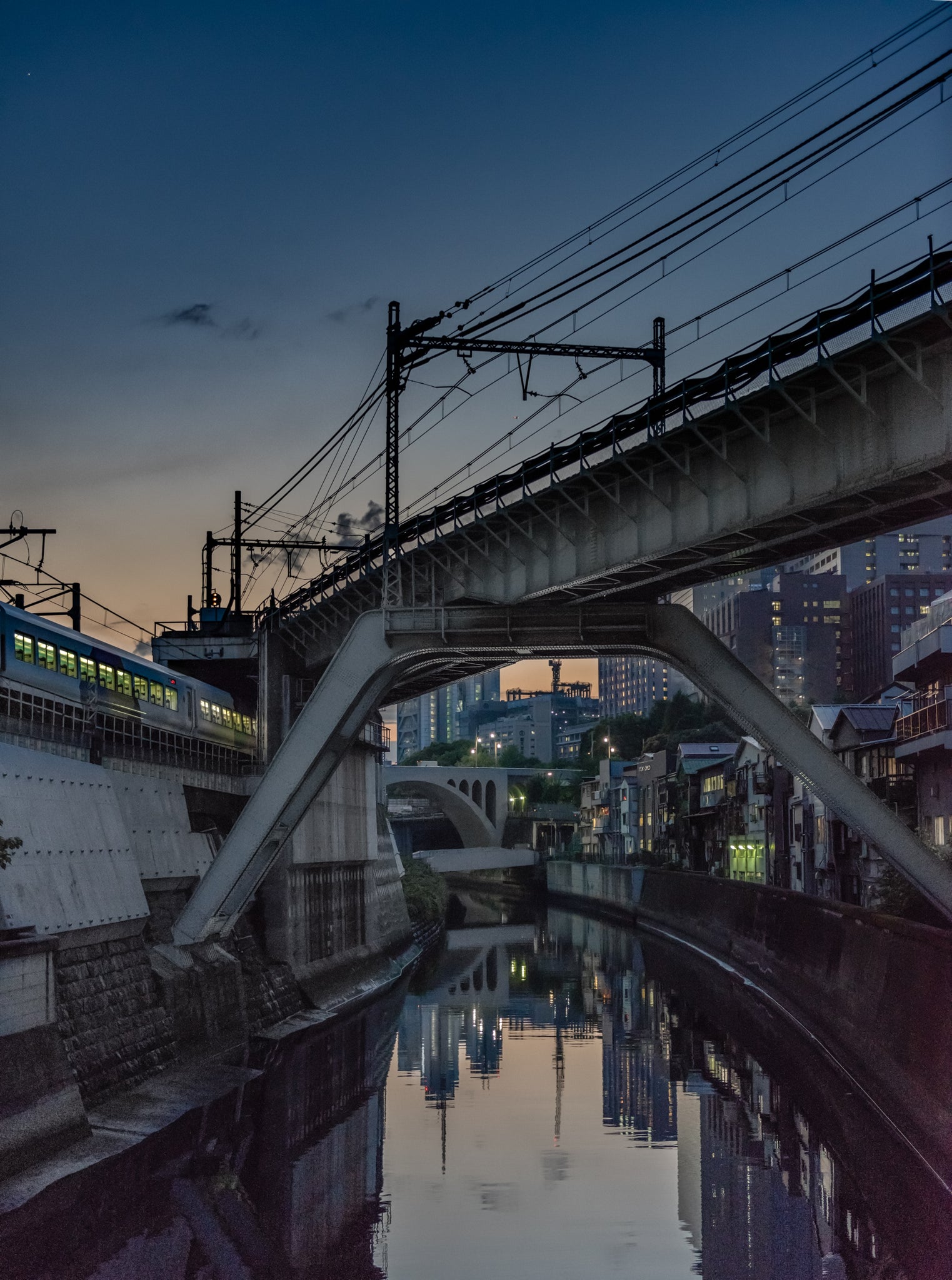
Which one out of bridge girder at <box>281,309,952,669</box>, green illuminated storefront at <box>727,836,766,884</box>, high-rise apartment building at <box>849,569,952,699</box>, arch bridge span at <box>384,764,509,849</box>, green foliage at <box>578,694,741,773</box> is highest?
high-rise apartment building at <box>849,569,952,699</box>

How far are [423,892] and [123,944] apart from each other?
174 feet

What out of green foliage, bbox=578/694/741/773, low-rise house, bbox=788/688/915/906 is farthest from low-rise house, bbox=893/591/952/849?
green foliage, bbox=578/694/741/773

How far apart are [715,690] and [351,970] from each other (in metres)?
25.5

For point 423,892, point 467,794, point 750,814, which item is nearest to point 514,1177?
point 423,892

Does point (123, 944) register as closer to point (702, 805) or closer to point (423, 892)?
point (423, 892)

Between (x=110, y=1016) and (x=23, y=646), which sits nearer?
(x=110, y=1016)

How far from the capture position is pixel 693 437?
28.5 metres

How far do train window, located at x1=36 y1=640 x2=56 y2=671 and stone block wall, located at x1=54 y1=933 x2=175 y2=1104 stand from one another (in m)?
8.63

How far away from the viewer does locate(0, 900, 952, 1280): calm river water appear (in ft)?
70.3

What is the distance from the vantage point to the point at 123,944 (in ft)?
104

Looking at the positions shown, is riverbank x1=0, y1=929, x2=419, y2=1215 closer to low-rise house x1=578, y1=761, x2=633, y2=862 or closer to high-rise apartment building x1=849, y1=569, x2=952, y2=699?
low-rise house x1=578, y1=761, x2=633, y2=862

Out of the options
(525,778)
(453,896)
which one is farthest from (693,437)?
(525,778)

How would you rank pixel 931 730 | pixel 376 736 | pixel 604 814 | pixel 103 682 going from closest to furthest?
pixel 103 682 → pixel 931 730 → pixel 376 736 → pixel 604 814

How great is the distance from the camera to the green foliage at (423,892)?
80.4 m
